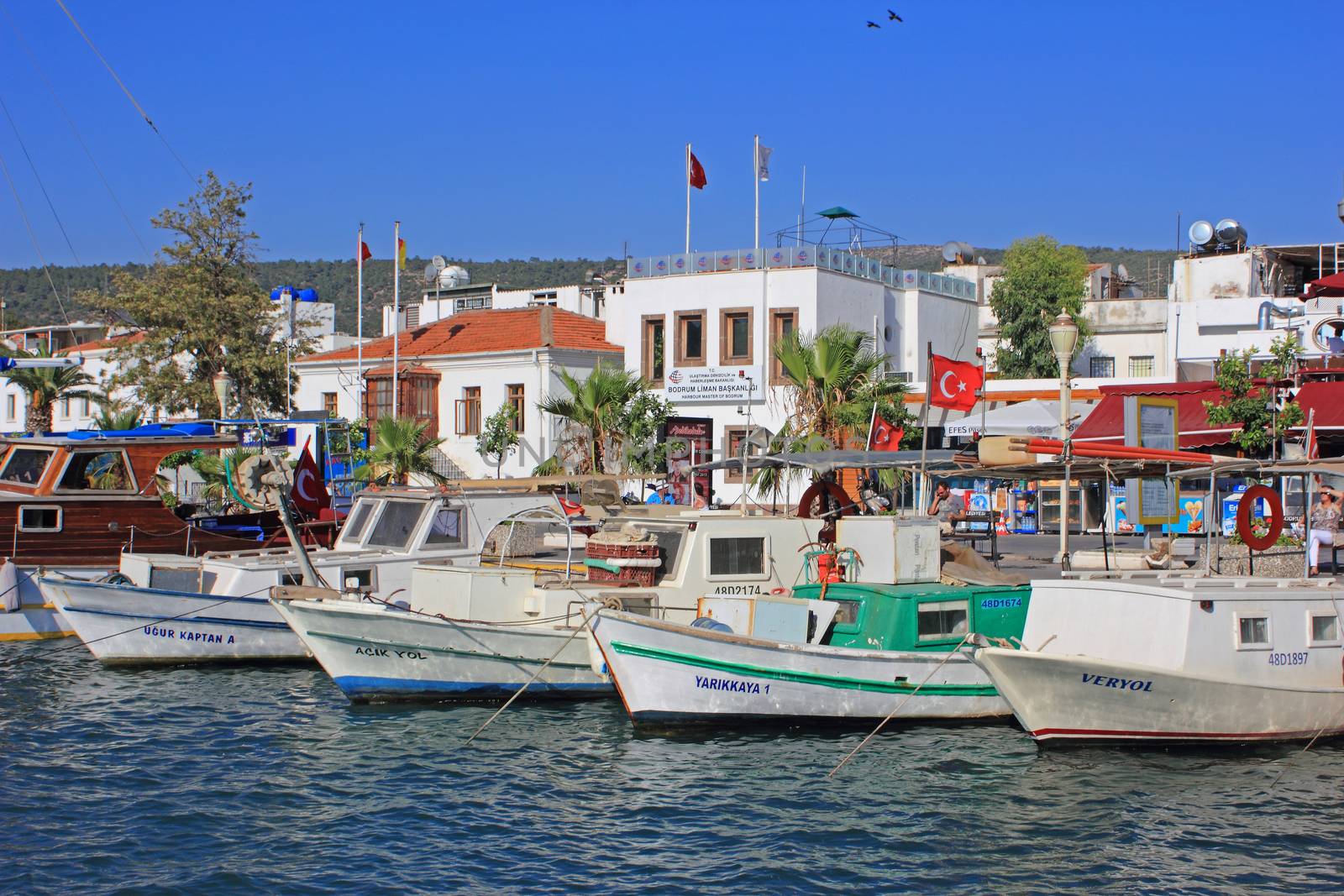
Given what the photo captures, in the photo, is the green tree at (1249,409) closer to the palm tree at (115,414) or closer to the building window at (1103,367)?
the building window at (1103,367)

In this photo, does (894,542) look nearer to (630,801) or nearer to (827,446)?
(630,801)

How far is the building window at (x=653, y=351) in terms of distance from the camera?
126 feet

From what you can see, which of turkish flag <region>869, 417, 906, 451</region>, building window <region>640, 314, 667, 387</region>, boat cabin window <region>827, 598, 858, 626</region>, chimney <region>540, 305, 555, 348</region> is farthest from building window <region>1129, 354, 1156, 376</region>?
boat cabin window <region>827, 598, 858, 626</region>

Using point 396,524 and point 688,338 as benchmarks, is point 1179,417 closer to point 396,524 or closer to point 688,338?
point 688,338

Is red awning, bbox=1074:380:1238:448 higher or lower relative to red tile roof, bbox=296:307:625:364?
lower

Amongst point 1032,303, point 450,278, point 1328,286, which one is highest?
point 450,278

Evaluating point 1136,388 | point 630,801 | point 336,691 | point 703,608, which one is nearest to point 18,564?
point 336,691

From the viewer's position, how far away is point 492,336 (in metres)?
42.4

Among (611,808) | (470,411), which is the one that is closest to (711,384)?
(470,411)

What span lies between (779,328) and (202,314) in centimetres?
1854

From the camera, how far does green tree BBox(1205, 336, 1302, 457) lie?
1025 inches

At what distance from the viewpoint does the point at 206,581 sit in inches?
826

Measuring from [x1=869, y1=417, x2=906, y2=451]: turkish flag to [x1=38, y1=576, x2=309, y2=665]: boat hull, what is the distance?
1004cm

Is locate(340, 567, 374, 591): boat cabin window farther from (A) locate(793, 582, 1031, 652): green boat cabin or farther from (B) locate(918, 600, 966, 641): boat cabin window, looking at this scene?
(B) locate(918, 600, 966, 641): boat cabin window
